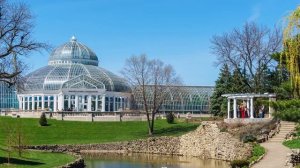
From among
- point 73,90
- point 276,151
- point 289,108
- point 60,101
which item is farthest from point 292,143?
point 60,101

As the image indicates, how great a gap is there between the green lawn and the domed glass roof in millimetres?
31427

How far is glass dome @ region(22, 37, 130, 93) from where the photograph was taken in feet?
274

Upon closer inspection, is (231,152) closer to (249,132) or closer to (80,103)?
(249,132)

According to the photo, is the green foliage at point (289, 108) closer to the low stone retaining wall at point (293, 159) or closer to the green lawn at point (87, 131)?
the low stone retaining wall at point (293, 159)

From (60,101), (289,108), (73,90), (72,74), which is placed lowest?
(289,108)

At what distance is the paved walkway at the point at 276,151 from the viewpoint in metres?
25.2

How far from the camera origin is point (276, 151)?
30.0 m

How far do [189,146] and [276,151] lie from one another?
1585 centimetres

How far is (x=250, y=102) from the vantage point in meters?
45.2

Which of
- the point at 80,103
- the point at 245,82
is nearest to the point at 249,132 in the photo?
the point at 245,82

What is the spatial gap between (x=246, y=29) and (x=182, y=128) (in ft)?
38.9

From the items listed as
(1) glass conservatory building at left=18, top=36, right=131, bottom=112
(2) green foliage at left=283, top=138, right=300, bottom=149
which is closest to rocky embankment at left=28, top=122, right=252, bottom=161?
(2) green foliage at left=283, top=138, right=300, bottom=149

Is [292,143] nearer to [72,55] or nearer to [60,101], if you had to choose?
[60,101]

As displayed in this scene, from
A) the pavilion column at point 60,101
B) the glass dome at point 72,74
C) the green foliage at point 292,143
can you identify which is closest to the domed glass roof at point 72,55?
the glass dome at point 72,74
